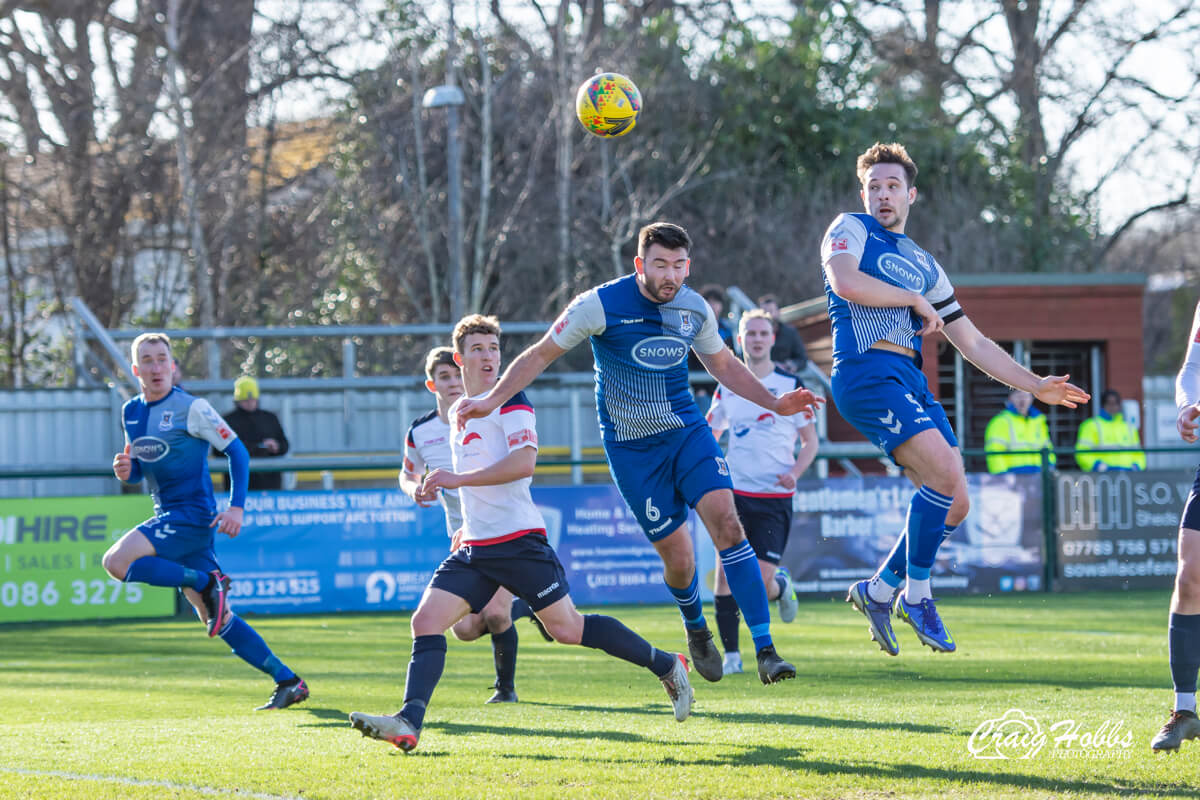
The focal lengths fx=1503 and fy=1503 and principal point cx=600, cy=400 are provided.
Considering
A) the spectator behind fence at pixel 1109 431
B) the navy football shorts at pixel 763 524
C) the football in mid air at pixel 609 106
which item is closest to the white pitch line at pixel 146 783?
the navy football shorts at pixel 763 524

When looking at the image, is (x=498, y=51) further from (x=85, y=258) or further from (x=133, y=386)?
(x=133, y=386)

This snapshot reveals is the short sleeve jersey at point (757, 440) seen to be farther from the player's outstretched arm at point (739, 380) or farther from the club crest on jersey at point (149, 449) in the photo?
the club crest on jersey at point (149, 449)

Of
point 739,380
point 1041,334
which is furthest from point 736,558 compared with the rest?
point 1041,334

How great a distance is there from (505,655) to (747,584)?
1.99 metres

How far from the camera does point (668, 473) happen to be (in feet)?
24.4

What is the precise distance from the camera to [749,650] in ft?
37.5

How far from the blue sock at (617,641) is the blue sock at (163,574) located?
10.0 ft

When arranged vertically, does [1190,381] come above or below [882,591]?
above

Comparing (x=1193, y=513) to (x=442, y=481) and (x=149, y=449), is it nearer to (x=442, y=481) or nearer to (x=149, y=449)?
(x=442, y=481)

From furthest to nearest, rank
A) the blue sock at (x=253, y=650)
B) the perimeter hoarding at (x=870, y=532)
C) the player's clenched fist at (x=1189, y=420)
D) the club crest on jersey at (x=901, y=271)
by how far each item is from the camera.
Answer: the perimeter hoarding at (x=870, y=532)
the blue sock at (x=253, y=650)
the club crest on jersey at (x=901, y=271)
the player's clenched fist at (x=1189, y=420)

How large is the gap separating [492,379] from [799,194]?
826 inches

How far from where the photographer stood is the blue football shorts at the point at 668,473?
290 inches

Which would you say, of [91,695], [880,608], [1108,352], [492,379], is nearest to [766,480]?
[880,608]

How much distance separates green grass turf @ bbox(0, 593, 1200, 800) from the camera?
5.95m
